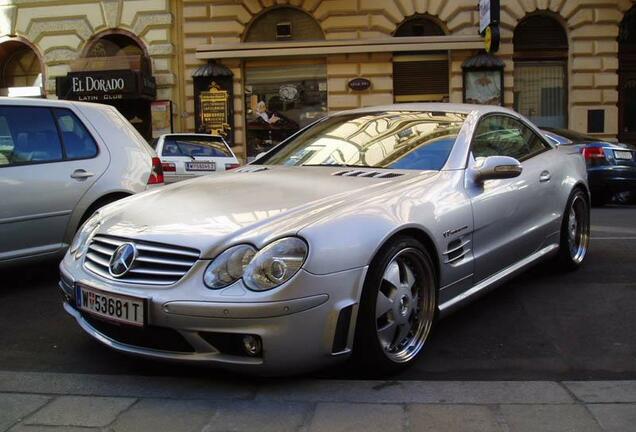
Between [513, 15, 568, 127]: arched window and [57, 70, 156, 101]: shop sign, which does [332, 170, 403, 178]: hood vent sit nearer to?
[57, 70, 156, 101]: shop sign

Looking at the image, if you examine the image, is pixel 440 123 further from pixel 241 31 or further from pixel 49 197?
pixel 241 31

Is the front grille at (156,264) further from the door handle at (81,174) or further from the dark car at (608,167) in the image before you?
the dark car at (608,167)

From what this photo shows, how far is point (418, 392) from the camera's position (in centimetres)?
328

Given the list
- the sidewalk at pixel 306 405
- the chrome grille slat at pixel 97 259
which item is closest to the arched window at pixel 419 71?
the chrome grille slat at pixel 97 259

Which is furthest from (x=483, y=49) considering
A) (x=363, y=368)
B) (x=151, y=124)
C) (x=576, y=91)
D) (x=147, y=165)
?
(x=363, y=368)

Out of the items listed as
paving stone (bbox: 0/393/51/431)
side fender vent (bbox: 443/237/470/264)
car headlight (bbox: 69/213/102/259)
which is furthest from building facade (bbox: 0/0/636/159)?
paving stone (bbox: 0/393/51/431)

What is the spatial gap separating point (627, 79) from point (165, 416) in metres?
18.8

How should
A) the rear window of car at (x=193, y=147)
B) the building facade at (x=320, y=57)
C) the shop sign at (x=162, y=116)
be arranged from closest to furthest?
the rear window of car at (x=193, y=147) → the building facade at (x=320, y=57) → the shop sign at (x=162, y=116)

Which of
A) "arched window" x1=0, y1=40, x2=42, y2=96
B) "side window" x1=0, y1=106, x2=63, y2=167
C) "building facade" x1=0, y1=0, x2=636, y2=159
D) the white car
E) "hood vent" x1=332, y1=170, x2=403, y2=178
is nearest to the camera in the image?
"hood vent" x1=332, y1=170, x2=403, y2=178

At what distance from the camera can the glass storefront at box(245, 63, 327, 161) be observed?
61.2 ft

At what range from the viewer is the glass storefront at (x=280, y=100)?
18656mm

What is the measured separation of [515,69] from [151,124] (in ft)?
33.5

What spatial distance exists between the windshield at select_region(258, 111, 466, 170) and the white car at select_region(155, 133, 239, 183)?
8.11 meters

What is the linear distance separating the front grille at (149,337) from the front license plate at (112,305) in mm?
49
